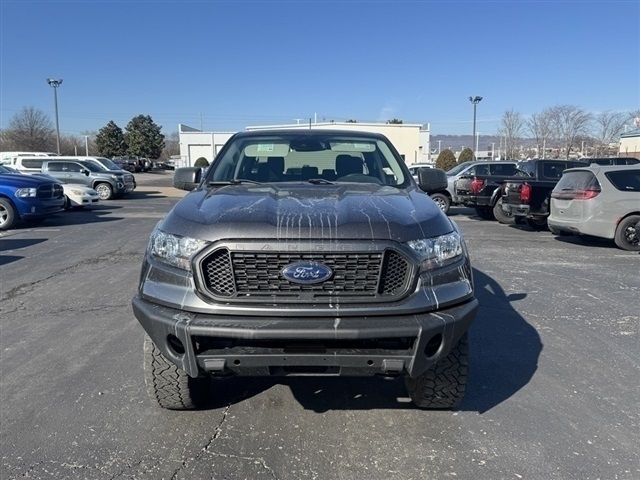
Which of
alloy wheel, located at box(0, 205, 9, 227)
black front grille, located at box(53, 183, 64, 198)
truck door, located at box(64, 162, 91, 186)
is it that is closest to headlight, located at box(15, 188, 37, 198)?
alloy wheel, located at box(0, 205, 9, 227)

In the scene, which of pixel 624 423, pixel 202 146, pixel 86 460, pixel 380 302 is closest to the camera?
pixel 380 302

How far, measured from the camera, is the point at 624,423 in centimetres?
321

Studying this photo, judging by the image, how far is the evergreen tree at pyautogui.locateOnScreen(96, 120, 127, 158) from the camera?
7000 centimetres

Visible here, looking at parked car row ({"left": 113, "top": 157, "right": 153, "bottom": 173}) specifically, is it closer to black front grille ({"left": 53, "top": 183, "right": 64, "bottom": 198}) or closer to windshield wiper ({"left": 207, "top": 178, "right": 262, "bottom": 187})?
black front grille ({"left": 53, "top": 183, "right": 64, "bottom": 198})

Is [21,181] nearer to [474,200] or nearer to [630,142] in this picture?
[474,200]

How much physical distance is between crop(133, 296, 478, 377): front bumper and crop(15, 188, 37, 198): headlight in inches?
463

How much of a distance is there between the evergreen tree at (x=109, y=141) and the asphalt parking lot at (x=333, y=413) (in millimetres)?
70540

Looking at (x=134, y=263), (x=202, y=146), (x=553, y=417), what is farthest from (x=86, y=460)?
(x=202, y=146)

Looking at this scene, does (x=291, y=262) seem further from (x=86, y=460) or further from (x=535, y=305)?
(x=535, y=305)

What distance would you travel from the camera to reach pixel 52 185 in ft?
44.2

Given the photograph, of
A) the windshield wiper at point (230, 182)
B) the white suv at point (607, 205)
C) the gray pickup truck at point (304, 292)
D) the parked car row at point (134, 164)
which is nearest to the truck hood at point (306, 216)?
the gray pickup truck at point (304, 292)

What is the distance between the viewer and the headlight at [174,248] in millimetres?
2734

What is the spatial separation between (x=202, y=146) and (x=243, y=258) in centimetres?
5619

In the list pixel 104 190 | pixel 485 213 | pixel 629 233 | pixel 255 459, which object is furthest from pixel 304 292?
pixel 104 190
